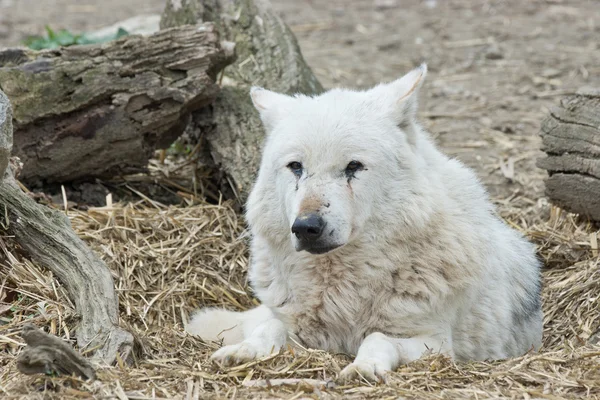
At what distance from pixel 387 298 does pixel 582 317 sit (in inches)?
65.0

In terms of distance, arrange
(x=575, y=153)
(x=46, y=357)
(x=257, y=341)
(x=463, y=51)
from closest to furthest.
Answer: (x=46, y=357), (x=257, y=341), (x=575, y=153), (x=463, y=51)

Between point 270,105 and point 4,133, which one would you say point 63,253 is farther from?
point 270,105

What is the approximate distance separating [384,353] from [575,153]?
2664 mm

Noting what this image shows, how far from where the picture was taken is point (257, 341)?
421 cm

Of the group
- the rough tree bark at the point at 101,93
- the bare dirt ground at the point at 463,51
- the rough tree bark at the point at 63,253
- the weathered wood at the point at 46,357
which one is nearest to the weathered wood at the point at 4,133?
the rough tree bark at the point at 63,253

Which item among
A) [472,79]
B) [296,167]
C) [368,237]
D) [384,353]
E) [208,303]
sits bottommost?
[208,303]

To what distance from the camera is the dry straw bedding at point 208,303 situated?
373 cm

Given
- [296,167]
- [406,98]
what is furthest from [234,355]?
[406,98]

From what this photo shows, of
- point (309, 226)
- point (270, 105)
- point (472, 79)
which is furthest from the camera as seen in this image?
point (472, 79)

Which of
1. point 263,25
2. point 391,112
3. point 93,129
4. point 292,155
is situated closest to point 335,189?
point 292,155

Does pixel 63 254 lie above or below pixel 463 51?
above

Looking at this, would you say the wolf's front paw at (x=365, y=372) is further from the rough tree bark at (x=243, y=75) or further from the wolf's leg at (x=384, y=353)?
the rough tree bark at (x=243, y=75)

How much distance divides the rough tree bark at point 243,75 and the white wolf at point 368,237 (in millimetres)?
1527

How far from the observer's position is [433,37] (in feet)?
37.2
